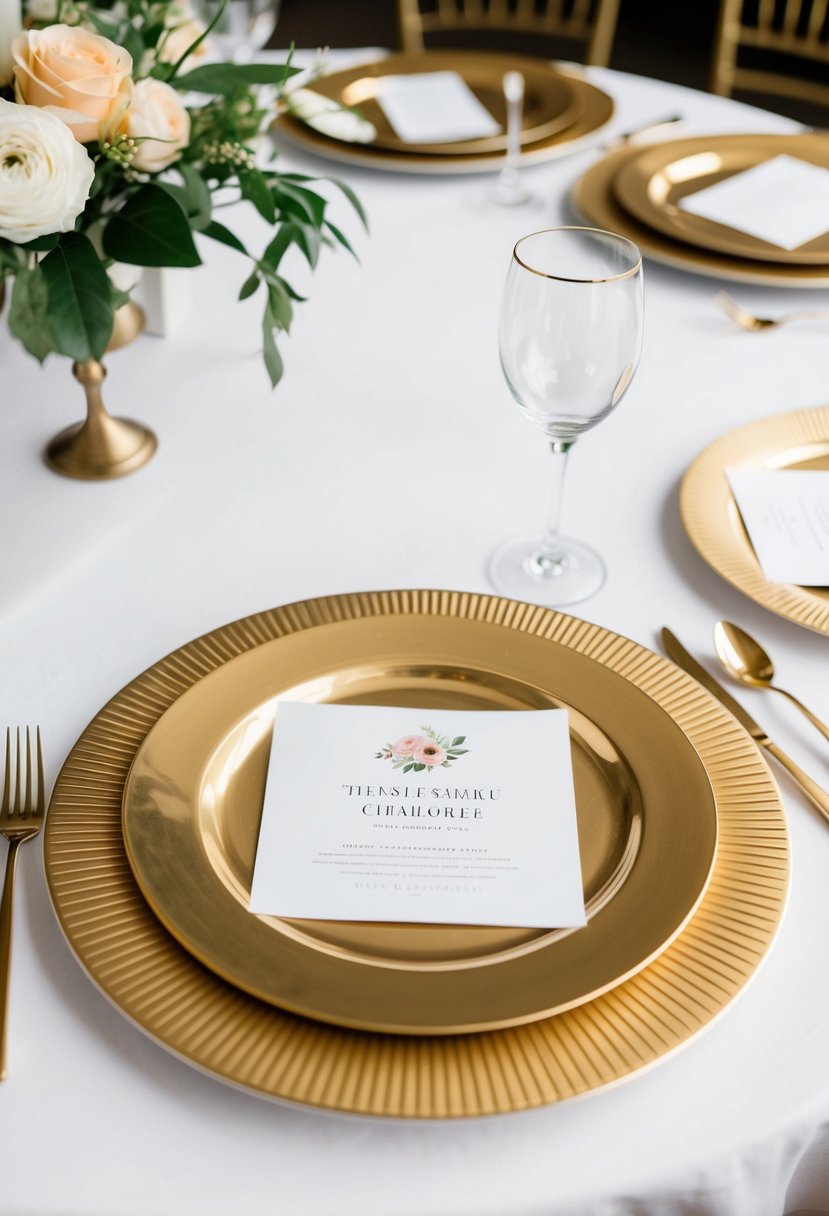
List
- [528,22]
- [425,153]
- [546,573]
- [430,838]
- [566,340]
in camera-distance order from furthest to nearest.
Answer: [528,22] < [425,153] < [546,573] < [566,340] < [430,838]

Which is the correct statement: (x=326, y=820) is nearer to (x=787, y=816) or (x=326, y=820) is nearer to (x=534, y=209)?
(x=787, y=816)

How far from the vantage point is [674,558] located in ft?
2.94

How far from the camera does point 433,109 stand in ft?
5.14

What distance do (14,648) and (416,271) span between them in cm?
69

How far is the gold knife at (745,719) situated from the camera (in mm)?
702

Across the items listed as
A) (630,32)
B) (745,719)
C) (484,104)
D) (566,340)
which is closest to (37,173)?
(566,340)

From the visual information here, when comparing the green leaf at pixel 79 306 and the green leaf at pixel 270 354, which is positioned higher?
the green leaf at pixel 79 306

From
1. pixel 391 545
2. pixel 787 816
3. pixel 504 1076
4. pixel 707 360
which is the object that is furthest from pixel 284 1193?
pixel 707 360

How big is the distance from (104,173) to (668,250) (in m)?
0.66

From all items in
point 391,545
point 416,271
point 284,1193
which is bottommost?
point 284,1193

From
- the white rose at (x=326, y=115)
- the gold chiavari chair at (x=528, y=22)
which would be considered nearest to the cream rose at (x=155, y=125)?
the white rose at (x=326, y=115)

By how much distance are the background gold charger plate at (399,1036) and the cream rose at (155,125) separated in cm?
42

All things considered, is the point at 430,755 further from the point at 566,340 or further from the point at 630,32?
the point at 630,32

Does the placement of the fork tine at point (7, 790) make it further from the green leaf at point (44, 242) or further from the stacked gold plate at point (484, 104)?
the stacked gold plate at point (484, 104)
